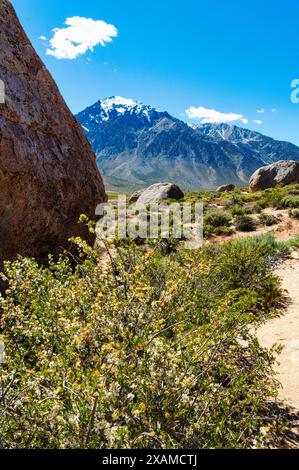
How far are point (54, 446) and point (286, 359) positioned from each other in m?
4.95

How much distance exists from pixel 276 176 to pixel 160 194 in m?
14.7

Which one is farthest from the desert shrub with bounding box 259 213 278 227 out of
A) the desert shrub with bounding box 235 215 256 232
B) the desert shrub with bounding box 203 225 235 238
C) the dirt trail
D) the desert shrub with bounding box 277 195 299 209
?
the dirt trail

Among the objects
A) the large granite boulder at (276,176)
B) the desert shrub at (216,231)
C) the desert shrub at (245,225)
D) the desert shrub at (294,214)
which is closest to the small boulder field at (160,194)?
the large granite boulder at (276,176)

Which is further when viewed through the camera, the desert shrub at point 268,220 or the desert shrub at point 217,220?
the desert shrub at point 217,220

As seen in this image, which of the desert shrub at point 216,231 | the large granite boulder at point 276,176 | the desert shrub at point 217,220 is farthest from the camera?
the large granite boulder at point 276,176

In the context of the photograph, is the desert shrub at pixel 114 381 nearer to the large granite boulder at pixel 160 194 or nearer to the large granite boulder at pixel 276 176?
the large granite boulder at pixel 160 194

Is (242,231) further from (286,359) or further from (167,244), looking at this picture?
(286,359)

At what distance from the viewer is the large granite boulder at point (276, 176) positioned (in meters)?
40.2

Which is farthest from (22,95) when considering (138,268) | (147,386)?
(147,386)

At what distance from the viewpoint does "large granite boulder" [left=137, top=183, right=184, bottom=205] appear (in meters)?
36.4

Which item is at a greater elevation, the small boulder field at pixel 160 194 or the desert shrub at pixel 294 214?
the small boulder field at pixel 160 194

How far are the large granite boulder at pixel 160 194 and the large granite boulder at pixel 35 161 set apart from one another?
25.7 m

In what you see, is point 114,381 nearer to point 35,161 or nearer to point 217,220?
point 35,161

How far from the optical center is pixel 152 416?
3.45 meters
